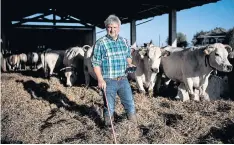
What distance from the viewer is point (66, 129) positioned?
→ 4949mm

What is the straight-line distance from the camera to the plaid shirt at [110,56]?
4.53 metres

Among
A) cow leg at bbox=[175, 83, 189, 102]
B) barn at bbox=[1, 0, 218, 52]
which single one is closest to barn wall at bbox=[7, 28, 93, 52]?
barn at bbox=[1, 0, 218, 52]

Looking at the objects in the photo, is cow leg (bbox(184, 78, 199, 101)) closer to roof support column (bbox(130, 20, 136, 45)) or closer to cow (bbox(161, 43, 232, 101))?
cow (bbox(161, 43, 232, 101))

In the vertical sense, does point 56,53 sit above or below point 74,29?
below

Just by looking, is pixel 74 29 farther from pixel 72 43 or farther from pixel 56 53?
pixel 56 53

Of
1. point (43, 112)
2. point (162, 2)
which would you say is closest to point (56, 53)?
point (162, 2)

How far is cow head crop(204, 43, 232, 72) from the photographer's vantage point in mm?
6292

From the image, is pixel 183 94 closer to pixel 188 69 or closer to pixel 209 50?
pixel 188 69

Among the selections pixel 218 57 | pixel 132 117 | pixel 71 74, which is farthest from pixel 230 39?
pixel 71 74

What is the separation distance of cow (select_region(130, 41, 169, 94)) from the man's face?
273 cm

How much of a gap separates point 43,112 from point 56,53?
6.66 metres

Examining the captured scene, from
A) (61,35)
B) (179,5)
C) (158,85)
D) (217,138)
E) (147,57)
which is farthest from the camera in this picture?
(61,35)

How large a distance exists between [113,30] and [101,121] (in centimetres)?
164

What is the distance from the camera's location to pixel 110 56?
14.9 feet
